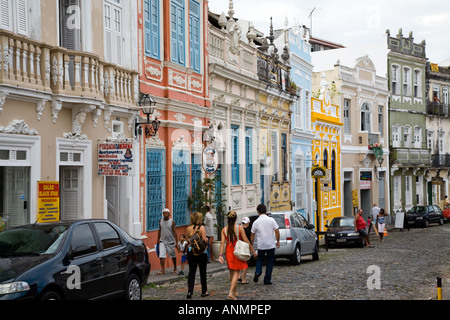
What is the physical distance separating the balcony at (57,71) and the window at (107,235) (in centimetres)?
378

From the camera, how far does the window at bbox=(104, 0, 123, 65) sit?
16844 mm

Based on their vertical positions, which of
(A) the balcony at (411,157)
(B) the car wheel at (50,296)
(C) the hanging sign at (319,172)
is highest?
(A) the balcony at (411,157)

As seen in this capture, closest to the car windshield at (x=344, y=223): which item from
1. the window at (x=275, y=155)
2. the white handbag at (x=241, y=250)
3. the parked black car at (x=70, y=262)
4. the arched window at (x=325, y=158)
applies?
the window at (x=275, y=155)

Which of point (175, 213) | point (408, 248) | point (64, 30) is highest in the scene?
point (64, 30)

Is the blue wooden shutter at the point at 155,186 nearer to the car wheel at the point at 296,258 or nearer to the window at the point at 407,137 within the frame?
the car wheel at the point at 296,258

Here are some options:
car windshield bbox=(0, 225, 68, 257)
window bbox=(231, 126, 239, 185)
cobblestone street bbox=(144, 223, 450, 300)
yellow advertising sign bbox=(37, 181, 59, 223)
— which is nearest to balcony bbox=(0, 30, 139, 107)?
yellow advertising sign bbox=(37, 181, 59, 223)

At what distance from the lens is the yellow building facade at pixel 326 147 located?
35.2 meters

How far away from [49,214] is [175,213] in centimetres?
678

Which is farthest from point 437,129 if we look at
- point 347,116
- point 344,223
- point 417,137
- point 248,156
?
→ point 248,156

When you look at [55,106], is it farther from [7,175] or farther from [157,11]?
[157,11]

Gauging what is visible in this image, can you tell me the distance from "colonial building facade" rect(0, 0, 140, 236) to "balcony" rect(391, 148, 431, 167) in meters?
31.0

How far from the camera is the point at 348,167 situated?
40.2 metres

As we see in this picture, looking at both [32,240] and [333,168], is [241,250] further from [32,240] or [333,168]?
[333,168]
